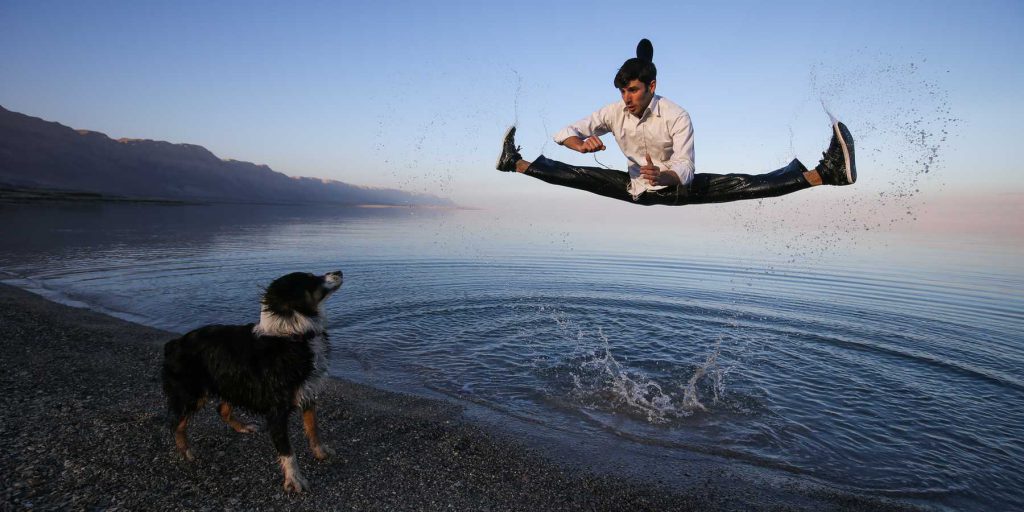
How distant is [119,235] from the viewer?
2941 centimetres

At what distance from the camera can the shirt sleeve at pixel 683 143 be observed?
6164mm

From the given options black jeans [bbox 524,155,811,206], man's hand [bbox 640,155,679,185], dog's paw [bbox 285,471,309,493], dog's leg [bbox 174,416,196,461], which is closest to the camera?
dog's paw [bbox 285,471,309,493]

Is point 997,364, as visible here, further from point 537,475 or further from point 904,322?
point 537,475

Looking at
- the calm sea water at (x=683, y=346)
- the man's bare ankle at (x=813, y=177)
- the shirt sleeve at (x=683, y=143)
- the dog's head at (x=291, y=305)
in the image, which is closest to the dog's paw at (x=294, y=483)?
the dog's head at (x=291, y=305)

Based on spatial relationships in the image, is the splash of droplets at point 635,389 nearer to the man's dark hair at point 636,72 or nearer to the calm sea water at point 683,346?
the calm sea water at point 683,346

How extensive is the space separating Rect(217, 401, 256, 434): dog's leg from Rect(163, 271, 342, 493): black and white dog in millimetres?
489

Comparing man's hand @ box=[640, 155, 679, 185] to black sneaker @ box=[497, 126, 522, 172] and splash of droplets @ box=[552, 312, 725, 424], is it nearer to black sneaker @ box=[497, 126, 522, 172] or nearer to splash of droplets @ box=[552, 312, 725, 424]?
black sneaker @ box=[497, 126, 522, 172]

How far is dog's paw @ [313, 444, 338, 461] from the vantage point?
209 inches

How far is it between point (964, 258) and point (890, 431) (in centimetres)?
3357

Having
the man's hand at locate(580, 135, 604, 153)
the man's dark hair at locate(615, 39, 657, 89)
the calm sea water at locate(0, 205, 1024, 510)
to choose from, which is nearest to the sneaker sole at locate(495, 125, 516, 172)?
the man's hand at locate(580, 135, 604, 153)

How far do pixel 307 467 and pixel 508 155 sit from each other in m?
5.12

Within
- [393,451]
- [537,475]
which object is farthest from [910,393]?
[393,451]

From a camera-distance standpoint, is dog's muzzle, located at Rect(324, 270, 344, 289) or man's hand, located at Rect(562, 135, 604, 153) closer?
dog's muzzle, located at Rect(324, 270, 344, 289)

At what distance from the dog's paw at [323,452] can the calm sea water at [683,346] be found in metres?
2.47
